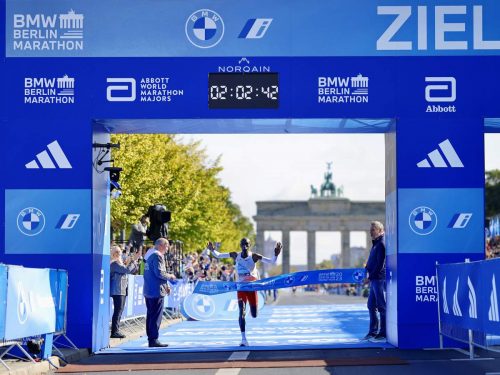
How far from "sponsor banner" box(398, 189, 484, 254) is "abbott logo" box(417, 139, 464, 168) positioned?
397 mm

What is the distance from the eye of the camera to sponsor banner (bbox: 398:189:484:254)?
1731cm

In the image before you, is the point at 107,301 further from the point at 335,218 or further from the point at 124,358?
A: the point at 335,218

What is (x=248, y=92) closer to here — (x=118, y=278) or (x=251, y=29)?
(x=251, y=29)

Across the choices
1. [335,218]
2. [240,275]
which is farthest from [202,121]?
[335,218]

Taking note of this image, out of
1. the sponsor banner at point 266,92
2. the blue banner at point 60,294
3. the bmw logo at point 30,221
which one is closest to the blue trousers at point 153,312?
the blue banner at point 60,294

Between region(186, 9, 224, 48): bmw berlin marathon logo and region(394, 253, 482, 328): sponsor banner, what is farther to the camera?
region(186, 9, 224, 48): bmw berlin marathon logo

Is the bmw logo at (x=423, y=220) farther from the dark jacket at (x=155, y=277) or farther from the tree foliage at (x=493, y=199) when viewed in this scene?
the tree foliage at (x=493, y=199)

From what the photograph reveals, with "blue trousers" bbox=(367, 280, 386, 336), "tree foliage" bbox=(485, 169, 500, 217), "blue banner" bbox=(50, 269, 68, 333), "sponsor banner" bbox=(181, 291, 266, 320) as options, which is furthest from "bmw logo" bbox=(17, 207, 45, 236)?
"tree foliage" bbox=(485, 169, 500, 217)

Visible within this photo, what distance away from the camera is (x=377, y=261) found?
61.9 ft

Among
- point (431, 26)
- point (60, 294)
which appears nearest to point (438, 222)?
point (431, 26)

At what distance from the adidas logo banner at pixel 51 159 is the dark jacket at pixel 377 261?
544 cm

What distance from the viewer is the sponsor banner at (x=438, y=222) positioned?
56.8 ft

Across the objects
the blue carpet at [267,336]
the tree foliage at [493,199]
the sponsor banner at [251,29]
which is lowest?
the blue carpet at [267,336]

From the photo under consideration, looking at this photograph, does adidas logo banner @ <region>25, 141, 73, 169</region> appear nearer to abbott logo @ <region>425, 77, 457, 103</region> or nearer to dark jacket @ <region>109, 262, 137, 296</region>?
dark jacket @ <region>109, 262, 137, 296</region>
